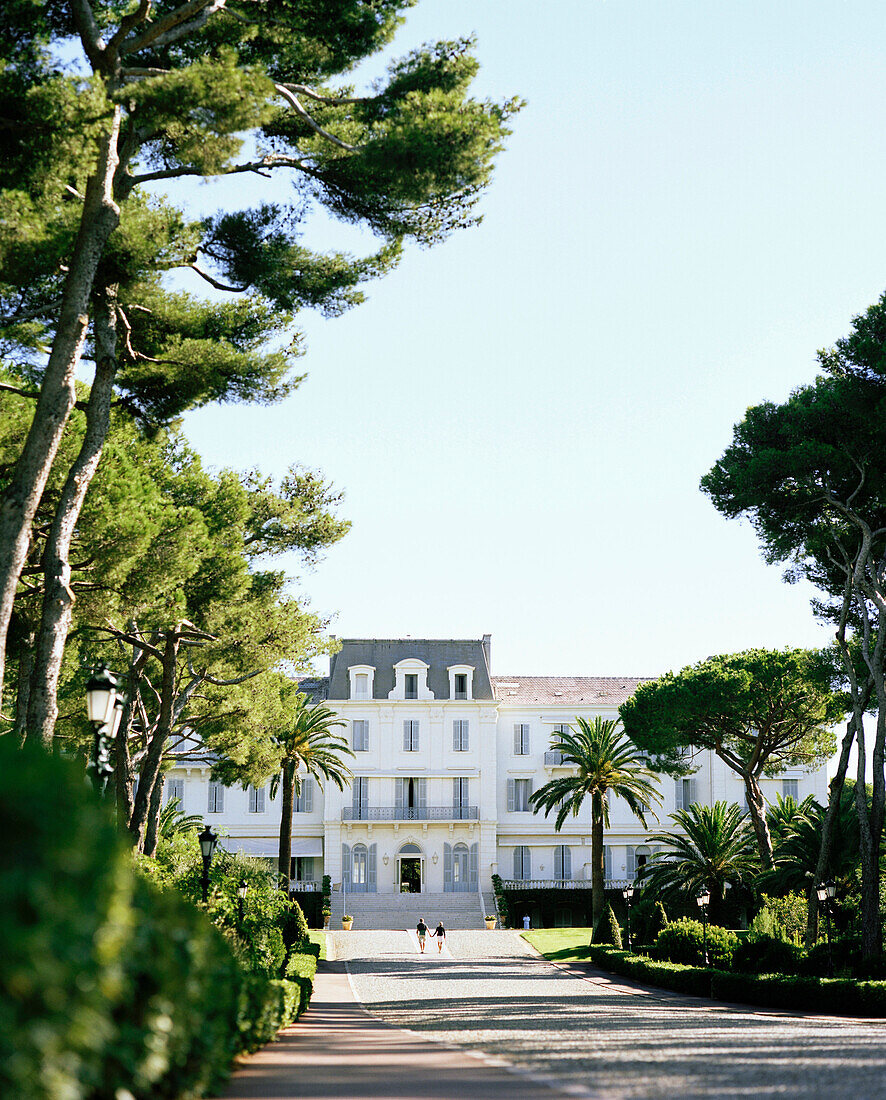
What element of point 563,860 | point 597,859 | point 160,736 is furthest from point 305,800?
point 160,736

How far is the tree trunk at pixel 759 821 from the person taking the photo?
37.7 meters

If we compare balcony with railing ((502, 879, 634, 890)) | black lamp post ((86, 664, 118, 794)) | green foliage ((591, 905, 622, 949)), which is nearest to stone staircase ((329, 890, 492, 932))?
balcony with railing ((502, 879, 634, 890))

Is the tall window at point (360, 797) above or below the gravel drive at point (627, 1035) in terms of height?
above

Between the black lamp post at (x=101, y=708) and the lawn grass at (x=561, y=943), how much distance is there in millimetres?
26987

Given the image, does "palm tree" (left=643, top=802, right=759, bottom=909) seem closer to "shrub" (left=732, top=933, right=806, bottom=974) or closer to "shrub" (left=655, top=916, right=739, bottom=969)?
"shrub" (left=655, top=916, right=739, bottom=969)

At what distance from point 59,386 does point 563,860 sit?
47.3 m

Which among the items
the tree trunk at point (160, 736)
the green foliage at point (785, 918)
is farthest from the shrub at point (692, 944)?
the tree trunk at point (160, 736)

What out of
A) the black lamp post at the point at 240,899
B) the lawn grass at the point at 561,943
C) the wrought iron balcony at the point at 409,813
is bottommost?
the lawn grass at the point at 561,943

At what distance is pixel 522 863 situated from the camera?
5578 cm

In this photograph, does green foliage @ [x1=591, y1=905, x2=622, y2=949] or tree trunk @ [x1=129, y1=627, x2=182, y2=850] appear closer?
tree trunk @ [x1=129, y1=627, x2=182, y2=850]

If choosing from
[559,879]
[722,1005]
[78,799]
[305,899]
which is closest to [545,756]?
[559,879]

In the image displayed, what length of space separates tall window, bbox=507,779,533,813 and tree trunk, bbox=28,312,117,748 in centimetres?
4484

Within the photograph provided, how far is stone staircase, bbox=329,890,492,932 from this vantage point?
160 feet

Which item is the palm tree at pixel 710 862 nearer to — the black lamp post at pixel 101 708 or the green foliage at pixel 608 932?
the green foliage at pixel 608 932
